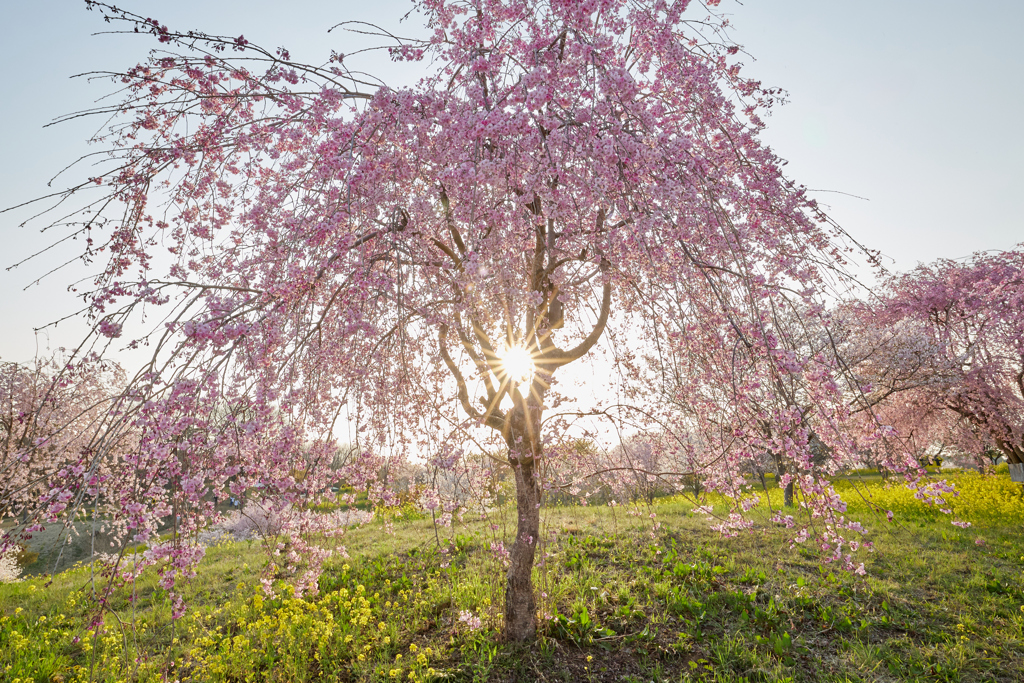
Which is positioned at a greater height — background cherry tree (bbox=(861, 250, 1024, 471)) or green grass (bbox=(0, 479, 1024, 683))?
background cherry tree (bbox=(861, 250, 1024, 471))

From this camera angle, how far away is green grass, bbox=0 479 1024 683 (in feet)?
13.5

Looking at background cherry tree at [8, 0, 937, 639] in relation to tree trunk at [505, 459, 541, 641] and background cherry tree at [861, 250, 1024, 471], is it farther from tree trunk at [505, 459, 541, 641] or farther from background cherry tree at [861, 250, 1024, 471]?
background cherry tree at [861, 250, 1024, 471]

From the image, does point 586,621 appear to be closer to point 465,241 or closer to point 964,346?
point 465,241

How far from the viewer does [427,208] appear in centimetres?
328

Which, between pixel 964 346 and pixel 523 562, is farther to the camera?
pixel 964 346

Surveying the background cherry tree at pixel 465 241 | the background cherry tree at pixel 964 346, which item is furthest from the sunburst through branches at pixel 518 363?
the background cherry tree at pixel 964 346

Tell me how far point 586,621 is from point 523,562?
86cm

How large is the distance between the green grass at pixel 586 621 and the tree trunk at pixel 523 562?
0.45 ft

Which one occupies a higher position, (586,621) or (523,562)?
(523,562)

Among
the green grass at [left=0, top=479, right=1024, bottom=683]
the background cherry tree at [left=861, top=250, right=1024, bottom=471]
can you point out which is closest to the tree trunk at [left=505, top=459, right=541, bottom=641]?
the green grass at [left=0, top=479, right=1024, bottom=683]

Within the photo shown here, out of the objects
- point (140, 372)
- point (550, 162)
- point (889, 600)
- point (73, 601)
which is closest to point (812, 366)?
point (550, 162)

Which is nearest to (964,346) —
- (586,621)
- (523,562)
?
(586,621)

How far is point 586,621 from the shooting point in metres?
4.52

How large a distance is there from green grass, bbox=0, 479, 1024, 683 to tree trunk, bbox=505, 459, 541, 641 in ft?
0.45
